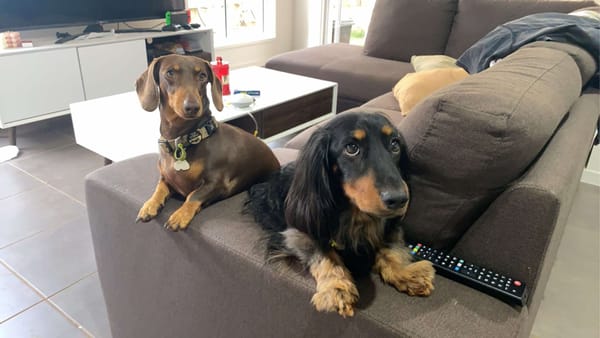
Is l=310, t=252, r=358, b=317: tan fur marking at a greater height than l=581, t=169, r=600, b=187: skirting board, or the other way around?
l=310, t=252, r=358, b=317: tan fur marking

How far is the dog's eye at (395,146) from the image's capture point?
910 millimetres

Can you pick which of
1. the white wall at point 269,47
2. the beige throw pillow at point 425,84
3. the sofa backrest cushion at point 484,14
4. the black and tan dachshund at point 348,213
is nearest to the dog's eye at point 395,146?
the black and tan dachshund at point 348,213

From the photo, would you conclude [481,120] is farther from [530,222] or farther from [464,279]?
[464,279]

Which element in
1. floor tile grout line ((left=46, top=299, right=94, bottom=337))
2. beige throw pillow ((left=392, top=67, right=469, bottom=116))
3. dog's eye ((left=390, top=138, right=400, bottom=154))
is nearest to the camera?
dog's eye ((left=390, top=138, right=400, bottom=154))

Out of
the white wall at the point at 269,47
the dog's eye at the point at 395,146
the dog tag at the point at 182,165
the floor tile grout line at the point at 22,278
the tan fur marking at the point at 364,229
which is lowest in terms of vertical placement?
the floor tile grout line at the point at 22,278

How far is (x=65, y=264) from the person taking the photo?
75.5 inches

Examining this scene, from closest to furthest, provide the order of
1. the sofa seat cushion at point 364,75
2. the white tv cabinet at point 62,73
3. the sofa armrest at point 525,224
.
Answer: the sofa armrest at point 525,224 → the white tv cabinet at point 62,73 → the sofa seat cushion at point 364,75

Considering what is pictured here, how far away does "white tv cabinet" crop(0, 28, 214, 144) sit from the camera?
2996mm

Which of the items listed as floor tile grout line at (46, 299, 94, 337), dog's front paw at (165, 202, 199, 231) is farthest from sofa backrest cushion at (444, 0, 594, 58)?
floor tile grout line at (46, 299, 94, 337)

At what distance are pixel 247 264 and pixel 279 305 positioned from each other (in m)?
0.11

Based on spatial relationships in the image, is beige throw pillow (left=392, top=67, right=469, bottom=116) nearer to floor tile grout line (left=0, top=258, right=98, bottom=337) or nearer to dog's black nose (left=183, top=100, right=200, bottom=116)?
dog's black nose (left=183, top=100, right=200, bottom=116)

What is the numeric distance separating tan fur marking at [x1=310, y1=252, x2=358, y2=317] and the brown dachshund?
14.7 inches

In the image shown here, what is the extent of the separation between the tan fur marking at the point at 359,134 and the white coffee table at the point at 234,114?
54.0 inches

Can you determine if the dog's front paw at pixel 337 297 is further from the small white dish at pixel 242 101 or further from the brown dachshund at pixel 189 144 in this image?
the small white dish at pixel 242 101
